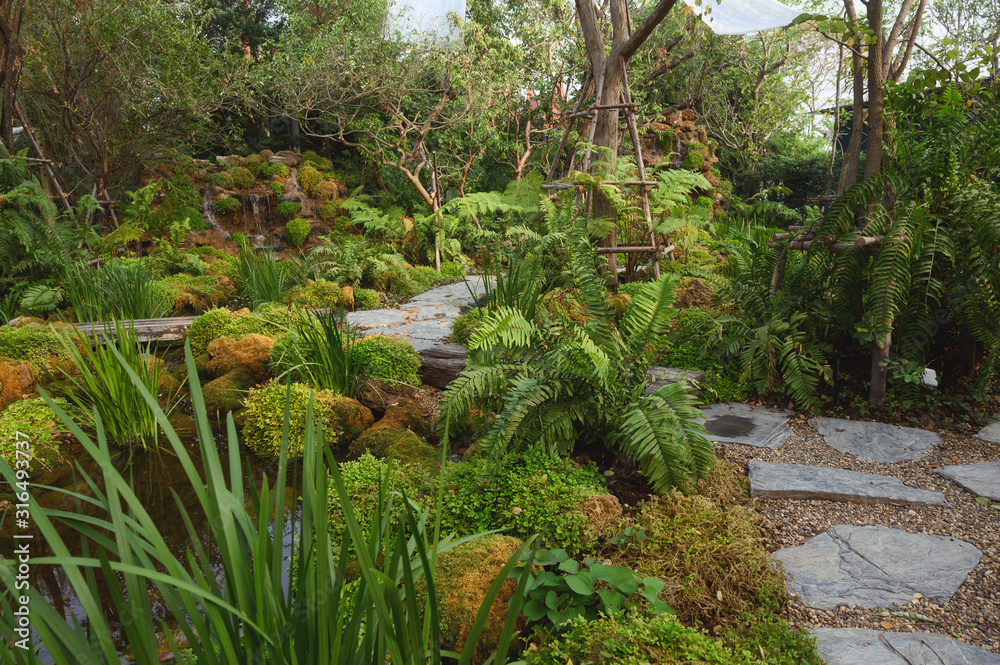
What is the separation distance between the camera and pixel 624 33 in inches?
227

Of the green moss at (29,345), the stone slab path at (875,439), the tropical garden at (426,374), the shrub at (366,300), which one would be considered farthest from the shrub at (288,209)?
the stone slab path at (875,439)

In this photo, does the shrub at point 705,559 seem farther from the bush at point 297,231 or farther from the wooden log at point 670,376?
the bush at point 297,231

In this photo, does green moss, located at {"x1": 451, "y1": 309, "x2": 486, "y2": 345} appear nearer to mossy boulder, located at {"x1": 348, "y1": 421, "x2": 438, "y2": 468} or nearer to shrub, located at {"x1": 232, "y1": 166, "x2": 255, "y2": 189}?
mossy boulder, located at {"x1": 348, "y1": 421, "x2": 438, "y2": 468}

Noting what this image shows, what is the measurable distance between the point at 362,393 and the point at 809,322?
298 centimetres

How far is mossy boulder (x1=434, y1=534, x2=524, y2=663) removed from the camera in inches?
74.1

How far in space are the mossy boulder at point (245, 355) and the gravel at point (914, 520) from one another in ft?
10.8

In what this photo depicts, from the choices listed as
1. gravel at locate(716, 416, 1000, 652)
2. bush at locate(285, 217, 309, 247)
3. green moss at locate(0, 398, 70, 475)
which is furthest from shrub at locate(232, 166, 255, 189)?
gravel at locate(716, 416, 1000, 652)

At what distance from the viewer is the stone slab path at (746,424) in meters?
3.18

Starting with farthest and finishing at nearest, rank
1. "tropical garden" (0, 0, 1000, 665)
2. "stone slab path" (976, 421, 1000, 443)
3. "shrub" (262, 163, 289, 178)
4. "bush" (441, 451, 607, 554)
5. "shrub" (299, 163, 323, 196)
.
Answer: "shrub" (299, 163, 323, 196)
"shrub" (262, 163, 289, 178)
"stone slab path" (976, 421, 1000, 443)
"bush" (441, 451, 607, 554)
"tropical garden" (0, 0, 1000, 665)

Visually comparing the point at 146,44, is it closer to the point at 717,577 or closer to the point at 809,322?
the point at 809,322

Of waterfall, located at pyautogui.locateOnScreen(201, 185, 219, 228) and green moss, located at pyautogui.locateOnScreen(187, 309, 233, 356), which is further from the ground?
waterfall, located at pyautogui.locateOnScreen(201, 185, 219, 228)

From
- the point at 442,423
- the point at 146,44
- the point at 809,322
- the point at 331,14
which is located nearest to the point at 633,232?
the point at 809,322

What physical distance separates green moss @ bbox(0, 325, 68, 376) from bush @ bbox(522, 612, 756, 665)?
14.5 feet

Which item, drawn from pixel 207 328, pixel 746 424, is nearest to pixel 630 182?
pixel 746 424
